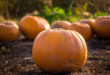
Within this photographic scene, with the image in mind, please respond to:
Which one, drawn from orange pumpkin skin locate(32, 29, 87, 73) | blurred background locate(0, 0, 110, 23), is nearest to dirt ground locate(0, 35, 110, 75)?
orange pumpkin skin locate(32, 29, 87, 73)

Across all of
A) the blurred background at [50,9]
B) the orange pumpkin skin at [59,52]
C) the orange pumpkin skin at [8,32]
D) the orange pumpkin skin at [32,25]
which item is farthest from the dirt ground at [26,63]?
the blurred background at [50,9]

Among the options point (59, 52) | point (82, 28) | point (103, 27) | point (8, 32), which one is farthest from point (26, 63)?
point (103, 27)

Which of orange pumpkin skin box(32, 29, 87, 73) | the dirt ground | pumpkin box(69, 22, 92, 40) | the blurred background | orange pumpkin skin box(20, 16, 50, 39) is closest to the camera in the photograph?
orange pumpkin skin box(32, 29, 87, 73)

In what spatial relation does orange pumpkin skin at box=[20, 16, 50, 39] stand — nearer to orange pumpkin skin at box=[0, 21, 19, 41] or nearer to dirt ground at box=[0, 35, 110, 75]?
orange pumpkin skin at box=[0, 21, 19, 41]

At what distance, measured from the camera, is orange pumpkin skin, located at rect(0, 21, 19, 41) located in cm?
457

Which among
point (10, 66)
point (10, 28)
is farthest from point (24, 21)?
point (10, 66)

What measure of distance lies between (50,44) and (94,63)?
871mm

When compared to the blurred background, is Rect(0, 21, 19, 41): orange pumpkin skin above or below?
below

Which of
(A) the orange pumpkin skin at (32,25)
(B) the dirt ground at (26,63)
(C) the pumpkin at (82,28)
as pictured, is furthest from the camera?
(A) the orange pumpkin skin at (32,25)

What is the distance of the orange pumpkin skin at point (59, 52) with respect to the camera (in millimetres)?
2287

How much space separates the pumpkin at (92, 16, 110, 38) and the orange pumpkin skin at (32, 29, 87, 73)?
93.1 inches

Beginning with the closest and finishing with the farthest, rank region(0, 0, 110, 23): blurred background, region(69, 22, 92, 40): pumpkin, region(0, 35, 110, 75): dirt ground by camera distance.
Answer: region(0, 35, 110, 75): dirt ground → region(69, 22, 92, 40): pumpkin → region(0, 0, 110, 23): blurred background

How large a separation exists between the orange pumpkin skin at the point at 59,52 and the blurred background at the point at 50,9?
15.0ft

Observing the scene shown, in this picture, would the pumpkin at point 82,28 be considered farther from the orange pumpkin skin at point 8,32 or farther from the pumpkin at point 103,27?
the orange pumpkin skin at point 8,32
